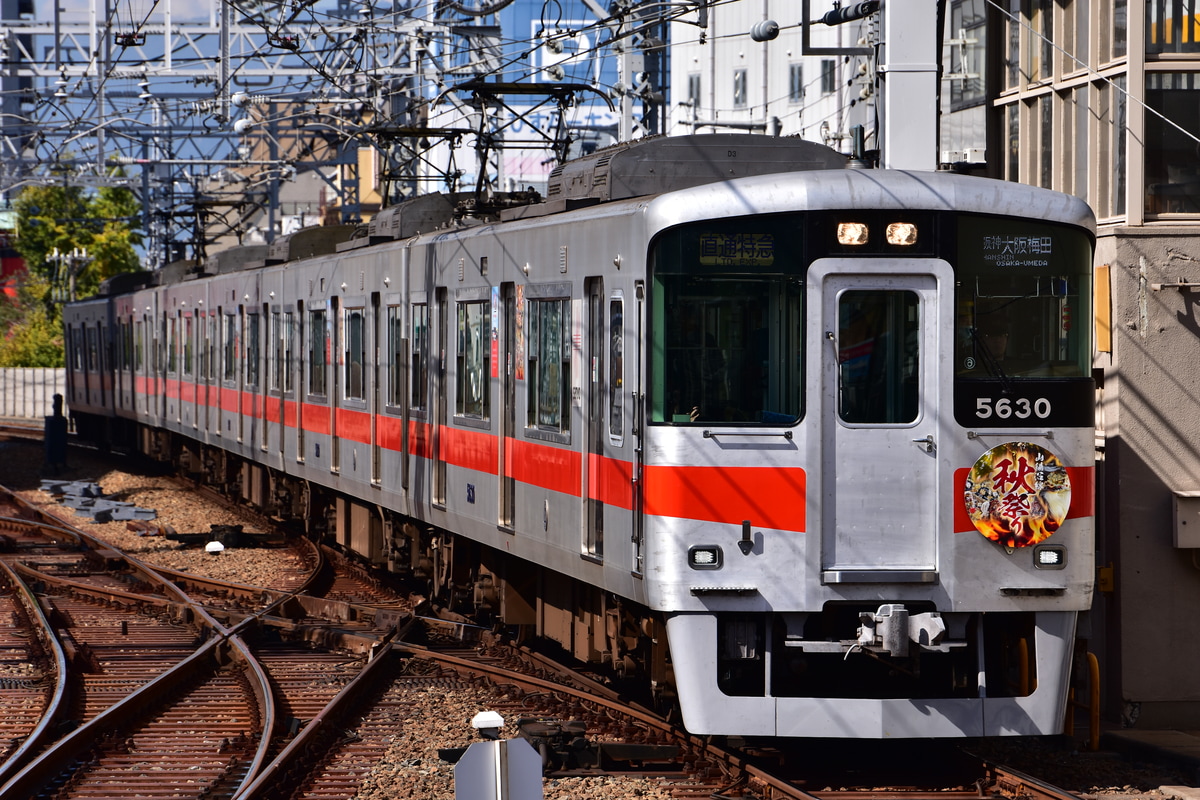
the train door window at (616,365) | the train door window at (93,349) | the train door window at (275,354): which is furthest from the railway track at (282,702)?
the train door window at (93,349)

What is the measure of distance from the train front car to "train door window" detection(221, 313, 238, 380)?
12773mm

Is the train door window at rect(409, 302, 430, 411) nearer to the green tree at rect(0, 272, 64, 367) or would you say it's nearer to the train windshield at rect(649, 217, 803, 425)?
the train windshield at rect(649, 217, 803, 425)

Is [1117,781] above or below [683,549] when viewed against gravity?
below

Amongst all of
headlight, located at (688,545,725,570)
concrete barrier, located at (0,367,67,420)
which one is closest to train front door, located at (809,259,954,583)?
headlight, located at (688,545,725,570)

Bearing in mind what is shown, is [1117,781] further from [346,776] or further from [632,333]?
[346,776]

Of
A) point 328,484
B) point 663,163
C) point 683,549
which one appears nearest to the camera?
point 683,549

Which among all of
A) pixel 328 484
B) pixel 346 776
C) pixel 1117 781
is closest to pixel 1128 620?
pixel 1117 781

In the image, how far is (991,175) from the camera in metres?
11.3

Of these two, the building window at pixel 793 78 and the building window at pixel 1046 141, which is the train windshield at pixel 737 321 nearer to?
the building window at pixel 1046 141

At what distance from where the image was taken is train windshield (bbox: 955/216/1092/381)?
7484 mm

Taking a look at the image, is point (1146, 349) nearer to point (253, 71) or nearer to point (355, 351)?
point (355, 351)

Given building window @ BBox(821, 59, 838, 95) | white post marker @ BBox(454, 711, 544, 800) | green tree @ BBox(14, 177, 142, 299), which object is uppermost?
building window @ BBox(821, 59, 838, 95)

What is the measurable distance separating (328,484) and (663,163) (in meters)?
7.37

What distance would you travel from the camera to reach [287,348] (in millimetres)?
16906
